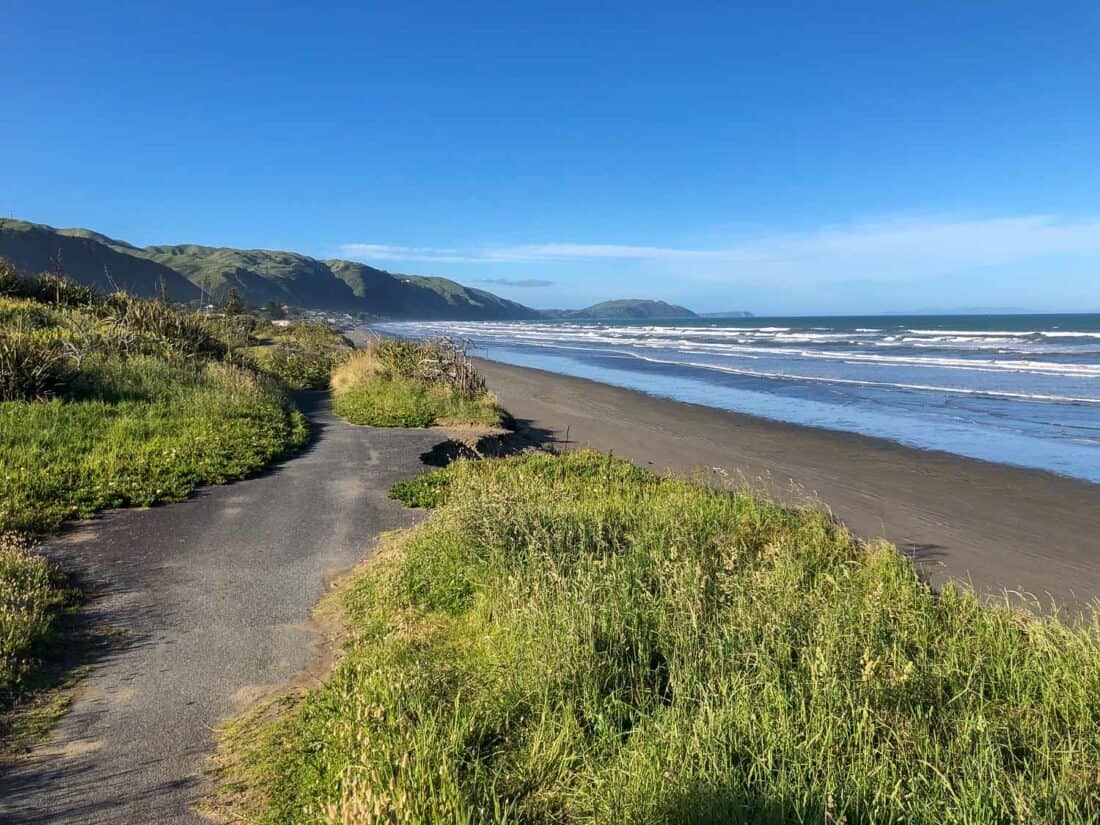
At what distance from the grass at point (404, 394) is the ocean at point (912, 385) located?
29.5 feet

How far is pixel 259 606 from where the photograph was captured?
5.52m

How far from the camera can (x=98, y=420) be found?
1045 cm

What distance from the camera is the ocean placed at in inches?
639

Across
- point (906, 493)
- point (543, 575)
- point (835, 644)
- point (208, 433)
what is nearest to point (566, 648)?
point (543, 575)

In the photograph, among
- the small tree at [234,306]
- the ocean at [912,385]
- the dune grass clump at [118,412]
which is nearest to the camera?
the dune grass clump at [118,412]

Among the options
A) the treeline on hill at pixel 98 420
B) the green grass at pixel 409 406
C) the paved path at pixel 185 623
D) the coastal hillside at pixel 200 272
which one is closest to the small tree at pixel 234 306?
the coastal hillside at pixel 200 272

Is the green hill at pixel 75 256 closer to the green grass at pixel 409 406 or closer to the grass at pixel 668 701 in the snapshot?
the green grass at pixel 409 406

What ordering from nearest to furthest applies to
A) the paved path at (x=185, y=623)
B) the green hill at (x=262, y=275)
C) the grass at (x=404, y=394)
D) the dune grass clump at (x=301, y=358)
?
the paved path at (x=185, y=623) < the grass at (x=404, y=394) < the dune grass clump at (x=301, y=358) < the green hill at (x=262, y=275)

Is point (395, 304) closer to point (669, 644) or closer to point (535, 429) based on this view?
point (535, 429)

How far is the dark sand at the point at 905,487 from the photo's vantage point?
332 inches

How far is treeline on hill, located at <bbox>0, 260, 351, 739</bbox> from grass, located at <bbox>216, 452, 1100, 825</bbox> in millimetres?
2243

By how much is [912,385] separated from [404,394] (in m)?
19.9

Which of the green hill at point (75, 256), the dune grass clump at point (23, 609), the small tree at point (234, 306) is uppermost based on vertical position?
the green hill at point (75, 256)

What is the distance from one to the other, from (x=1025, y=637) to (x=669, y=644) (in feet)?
8.52
